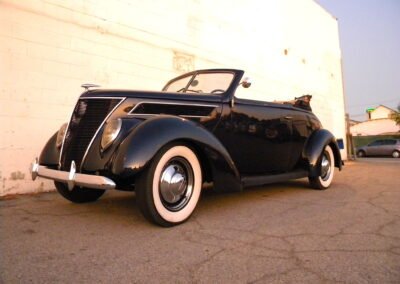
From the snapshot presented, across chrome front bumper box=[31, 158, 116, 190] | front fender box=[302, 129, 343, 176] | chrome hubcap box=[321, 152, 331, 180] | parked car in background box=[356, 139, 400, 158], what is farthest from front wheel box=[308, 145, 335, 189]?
parked car in background box=[356, 139, 400, 158]

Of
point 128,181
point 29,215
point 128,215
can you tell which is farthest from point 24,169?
point 128,181

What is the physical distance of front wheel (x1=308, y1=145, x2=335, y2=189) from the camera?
15.5 feet

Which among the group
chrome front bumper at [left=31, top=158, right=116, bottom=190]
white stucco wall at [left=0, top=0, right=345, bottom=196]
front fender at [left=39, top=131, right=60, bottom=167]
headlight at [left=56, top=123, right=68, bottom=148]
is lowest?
chrome front bumper at [left=31, top=158, right=116, bottom=190]

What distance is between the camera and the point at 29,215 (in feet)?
10.5

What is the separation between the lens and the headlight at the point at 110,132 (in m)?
2.63

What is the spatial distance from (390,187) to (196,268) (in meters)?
4.22

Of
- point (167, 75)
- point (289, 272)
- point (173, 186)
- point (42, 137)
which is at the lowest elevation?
point (289, 272)

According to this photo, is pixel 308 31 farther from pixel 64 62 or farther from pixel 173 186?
pixel 173 186

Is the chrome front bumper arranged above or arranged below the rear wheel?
above

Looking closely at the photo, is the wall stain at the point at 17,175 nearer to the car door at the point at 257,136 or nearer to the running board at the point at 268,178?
the car door at the point at 257,136

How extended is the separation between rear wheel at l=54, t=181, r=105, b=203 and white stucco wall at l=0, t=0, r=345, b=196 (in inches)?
52.2

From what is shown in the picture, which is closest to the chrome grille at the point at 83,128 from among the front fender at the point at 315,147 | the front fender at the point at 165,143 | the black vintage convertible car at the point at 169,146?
the black vintage convertible car at the point at 169,146

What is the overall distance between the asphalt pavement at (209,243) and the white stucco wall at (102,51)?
1.20m

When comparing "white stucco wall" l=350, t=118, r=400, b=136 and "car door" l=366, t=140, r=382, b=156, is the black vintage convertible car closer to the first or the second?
"car door" l=366, t=140, r=382, b=156
